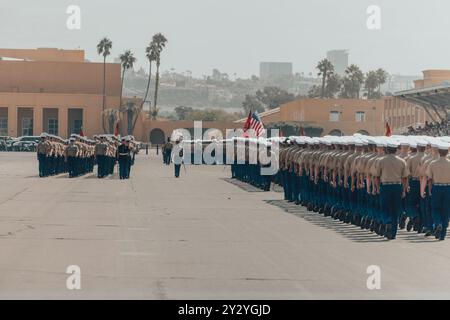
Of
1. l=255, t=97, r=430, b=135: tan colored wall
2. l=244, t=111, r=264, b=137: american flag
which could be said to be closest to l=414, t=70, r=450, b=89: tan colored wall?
l=255, t=97, r=430, b=135: tan colored wall

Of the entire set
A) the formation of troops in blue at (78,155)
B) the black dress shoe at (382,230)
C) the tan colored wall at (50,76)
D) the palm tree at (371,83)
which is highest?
the palm tree at (371,83)

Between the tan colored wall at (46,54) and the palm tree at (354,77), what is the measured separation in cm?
5018

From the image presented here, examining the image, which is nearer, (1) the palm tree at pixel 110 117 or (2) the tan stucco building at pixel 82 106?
(2) the tan stucco building at pixel 82 106

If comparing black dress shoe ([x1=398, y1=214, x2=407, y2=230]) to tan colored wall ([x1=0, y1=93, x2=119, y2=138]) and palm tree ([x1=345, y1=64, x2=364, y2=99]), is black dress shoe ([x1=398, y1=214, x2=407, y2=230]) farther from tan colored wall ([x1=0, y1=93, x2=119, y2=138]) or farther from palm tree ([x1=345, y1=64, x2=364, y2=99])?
palm tree ([x1=345, y1=64, x2=364, y2=99])

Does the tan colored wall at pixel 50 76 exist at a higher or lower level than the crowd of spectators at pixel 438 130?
higher

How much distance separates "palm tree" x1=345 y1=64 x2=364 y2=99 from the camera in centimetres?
17925

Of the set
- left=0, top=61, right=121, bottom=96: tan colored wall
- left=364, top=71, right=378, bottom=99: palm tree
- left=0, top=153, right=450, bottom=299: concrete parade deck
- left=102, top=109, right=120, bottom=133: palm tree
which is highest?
left=364, top=71, right=378, bottom=99: palm tree

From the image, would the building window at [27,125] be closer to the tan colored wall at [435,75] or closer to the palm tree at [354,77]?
the tan colored wall at [435,75]

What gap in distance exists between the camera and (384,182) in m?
20.4

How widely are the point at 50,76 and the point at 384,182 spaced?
106542 millimetres

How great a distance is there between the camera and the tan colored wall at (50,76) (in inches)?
4882

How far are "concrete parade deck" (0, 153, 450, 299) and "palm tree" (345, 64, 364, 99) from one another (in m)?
151

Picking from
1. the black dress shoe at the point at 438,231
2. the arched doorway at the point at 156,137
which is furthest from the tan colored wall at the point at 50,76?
the black dress shoe at the point at 438,231
